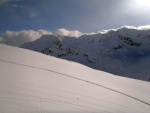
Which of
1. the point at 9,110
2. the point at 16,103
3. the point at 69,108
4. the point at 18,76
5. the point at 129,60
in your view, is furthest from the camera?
the point at 129,60

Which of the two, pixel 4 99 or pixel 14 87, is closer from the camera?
pixel 4 99

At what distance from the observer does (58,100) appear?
270 inches

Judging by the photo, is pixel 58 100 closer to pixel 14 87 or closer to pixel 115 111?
pixel 14 87

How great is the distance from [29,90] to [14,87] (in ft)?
1.41

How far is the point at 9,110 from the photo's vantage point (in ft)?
16.8

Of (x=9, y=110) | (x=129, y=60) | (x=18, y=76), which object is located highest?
(x=129, y=60)

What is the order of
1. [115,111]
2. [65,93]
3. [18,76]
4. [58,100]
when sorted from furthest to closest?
[18,76] < [65,93] < [115,111] < [58,100]

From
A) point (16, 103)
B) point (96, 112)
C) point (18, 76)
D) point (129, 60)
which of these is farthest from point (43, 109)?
point (129, 60)

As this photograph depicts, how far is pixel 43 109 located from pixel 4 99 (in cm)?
93

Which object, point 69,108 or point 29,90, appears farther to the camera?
point 29,90

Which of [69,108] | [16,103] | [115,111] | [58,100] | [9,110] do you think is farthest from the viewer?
[115,111]

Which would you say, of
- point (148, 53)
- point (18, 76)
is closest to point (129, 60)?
point (148, 53)

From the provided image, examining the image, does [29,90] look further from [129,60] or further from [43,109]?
[129,60]

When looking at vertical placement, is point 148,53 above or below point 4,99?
above
